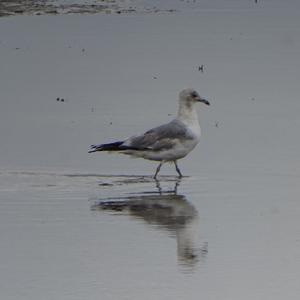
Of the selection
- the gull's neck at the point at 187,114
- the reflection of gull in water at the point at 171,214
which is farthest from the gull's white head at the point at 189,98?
the reflection of gull in water at the point at 171,214

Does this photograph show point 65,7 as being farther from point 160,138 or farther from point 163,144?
point 163,144

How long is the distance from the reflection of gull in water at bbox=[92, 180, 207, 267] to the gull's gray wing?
4.27 ft

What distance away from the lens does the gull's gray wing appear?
609 inches

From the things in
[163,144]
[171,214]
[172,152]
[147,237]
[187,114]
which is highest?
[187,114]

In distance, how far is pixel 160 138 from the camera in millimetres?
15594

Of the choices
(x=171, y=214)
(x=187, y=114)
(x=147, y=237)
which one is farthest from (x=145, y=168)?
(x=147, y=237)

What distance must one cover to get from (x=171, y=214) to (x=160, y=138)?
8.55 feet

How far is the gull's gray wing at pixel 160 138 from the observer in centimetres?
1546

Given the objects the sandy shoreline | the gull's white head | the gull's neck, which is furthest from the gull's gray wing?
the sandy shoreline

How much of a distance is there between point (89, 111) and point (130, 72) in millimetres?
3551

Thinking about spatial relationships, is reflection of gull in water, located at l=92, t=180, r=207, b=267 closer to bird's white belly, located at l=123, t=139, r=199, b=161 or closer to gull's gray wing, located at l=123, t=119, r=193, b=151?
bird's white belly, located at l=123, t=139, r=199, b=161

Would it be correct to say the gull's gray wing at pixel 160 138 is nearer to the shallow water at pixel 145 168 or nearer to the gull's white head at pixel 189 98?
the shallow water at pixel 145 168

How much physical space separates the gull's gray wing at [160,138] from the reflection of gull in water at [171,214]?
4.27 ft

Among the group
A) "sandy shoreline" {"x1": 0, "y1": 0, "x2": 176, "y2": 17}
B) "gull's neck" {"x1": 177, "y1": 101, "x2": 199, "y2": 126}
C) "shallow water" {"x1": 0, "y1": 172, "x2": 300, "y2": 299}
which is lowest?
"shallow water" {"x1": 0, "y1": 172, "x2": 300, "y2": 299}
